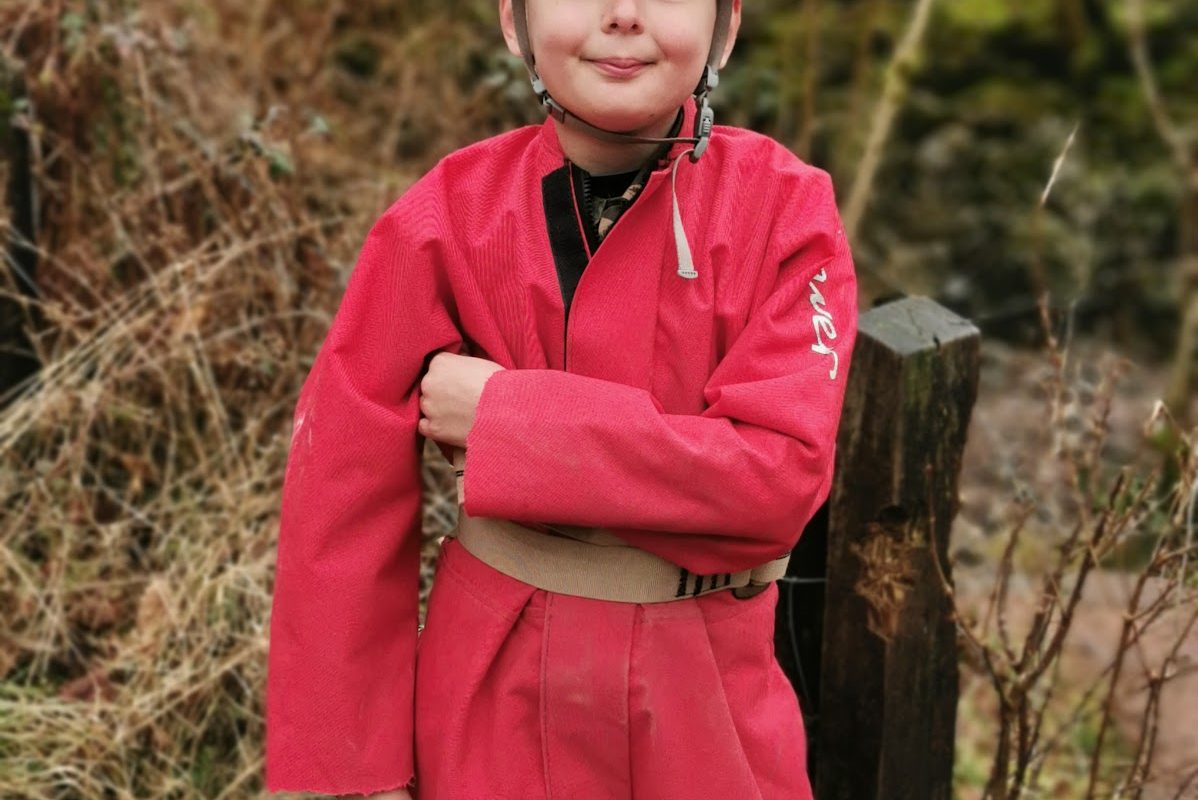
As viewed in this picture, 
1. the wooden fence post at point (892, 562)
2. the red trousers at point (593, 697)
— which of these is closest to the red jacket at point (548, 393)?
the red trousers at point (593, 697)

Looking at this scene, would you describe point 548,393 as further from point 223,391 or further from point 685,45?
point 223,391

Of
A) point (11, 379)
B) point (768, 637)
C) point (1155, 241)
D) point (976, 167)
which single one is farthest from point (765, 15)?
point (768, 637)

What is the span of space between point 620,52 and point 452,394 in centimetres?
47

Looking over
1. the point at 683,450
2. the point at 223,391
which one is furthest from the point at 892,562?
the point at 223,391

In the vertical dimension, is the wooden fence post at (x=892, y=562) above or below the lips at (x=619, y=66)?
below

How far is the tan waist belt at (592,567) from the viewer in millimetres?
1763

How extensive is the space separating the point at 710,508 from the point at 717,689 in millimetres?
278

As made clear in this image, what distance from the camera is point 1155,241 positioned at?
7.28 m

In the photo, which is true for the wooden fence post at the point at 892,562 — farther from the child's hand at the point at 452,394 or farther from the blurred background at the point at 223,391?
the child's hand at the point at 452,394

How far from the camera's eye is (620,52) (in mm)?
1664

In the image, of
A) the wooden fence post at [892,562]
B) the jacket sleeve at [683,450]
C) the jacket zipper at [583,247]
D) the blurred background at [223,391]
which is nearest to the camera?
the jacket sleeve at [683,450]

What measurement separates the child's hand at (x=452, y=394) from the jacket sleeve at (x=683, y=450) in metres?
0.05

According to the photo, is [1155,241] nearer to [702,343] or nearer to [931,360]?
[931,360]

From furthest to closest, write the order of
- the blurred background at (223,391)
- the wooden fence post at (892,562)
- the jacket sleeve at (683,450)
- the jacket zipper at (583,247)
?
the blurred background at (223,391)
the wooden fence post at (892,562)
the jacket zipper at (583,247)
the jacket sleeve at (683,450)
